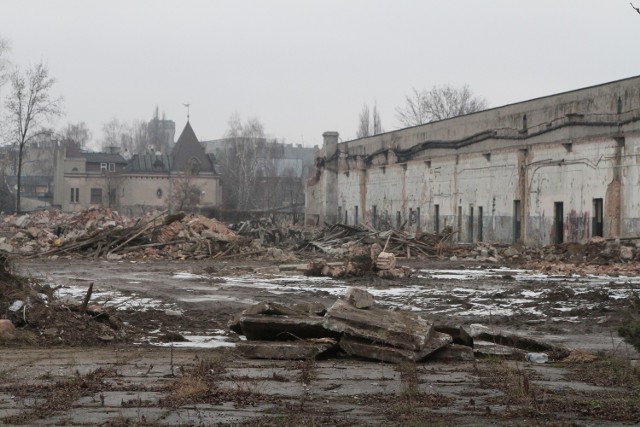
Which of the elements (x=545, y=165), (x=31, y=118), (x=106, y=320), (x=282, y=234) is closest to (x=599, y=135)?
(x=545, y=165)

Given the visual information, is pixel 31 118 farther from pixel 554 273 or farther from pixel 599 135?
pixel 554 273

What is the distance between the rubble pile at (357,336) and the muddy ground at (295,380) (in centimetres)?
20

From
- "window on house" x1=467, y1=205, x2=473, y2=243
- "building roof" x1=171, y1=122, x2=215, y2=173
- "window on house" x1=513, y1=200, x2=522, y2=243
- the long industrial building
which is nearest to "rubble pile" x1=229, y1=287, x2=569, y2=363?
the long industrial building

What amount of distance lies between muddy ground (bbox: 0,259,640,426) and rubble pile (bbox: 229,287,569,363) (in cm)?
20

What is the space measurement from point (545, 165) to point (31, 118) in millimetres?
45602

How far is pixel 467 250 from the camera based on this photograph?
39.6m

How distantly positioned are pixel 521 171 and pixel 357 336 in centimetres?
3177

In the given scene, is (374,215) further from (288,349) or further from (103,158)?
(103,158)

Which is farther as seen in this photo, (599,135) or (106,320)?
(599,135)

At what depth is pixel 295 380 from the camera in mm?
10000

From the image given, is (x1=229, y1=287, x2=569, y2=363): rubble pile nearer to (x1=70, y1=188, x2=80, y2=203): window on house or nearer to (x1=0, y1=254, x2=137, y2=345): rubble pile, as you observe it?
(x1=0, y1=254, x2=137, y2=345): rubble pile

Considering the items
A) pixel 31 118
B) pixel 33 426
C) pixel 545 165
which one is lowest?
pixel 33 426

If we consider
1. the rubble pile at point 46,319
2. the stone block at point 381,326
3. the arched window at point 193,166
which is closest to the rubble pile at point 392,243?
the rubble pile at point 46,319

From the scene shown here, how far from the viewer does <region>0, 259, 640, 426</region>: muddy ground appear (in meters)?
8.09
